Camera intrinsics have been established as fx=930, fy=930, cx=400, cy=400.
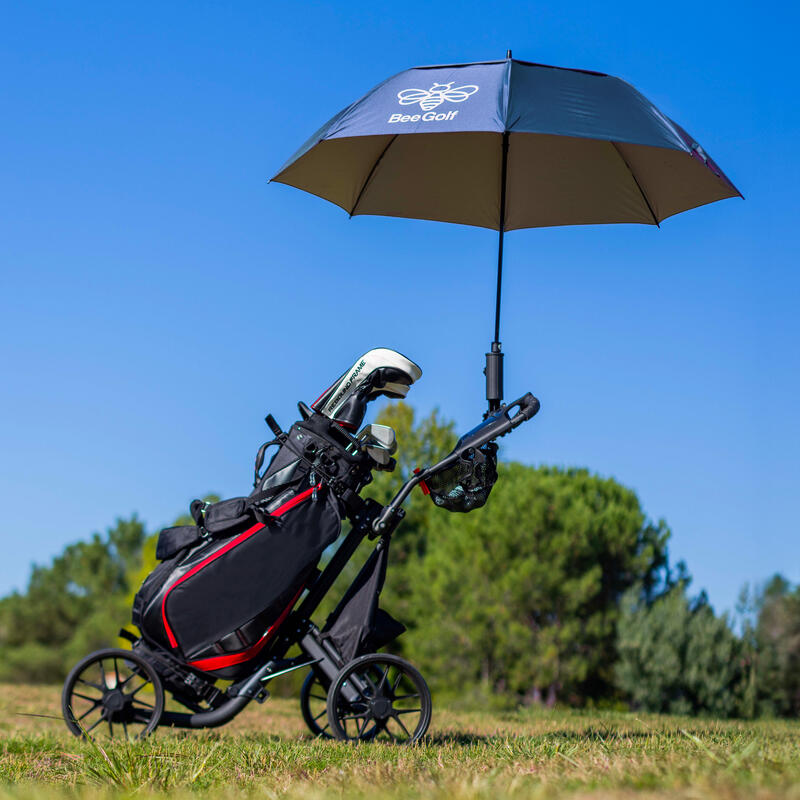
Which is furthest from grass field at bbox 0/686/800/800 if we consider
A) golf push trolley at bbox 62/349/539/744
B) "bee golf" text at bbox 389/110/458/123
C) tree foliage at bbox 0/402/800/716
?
tree foliage at bbox 0/402/800/716

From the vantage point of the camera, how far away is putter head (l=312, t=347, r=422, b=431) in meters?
5.12

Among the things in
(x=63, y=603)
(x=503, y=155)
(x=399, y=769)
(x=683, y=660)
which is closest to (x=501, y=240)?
(x=503, y=155)

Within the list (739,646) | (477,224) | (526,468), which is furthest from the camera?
(526,468)

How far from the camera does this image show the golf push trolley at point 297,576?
4.98m

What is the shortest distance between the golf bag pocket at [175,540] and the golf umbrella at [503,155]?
6.02 feet

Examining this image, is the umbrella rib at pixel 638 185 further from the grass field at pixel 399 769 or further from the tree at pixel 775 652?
the tree at pixel 775 652

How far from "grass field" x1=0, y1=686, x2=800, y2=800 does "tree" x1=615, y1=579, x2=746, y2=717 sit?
14.8 m

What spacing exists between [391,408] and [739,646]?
56.9 feet

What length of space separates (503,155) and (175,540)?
10.0 ft

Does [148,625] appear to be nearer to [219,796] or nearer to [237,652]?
[237,652]

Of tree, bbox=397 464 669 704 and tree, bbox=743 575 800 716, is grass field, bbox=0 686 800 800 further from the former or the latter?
tree, bbox=397 464 669 704

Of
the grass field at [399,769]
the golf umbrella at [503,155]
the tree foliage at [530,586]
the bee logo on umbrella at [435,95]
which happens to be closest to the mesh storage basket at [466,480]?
the golf umbrella at [503,155]

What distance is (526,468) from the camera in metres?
32.0

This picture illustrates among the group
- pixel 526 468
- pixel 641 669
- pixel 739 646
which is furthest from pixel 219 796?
pixel 526 468
